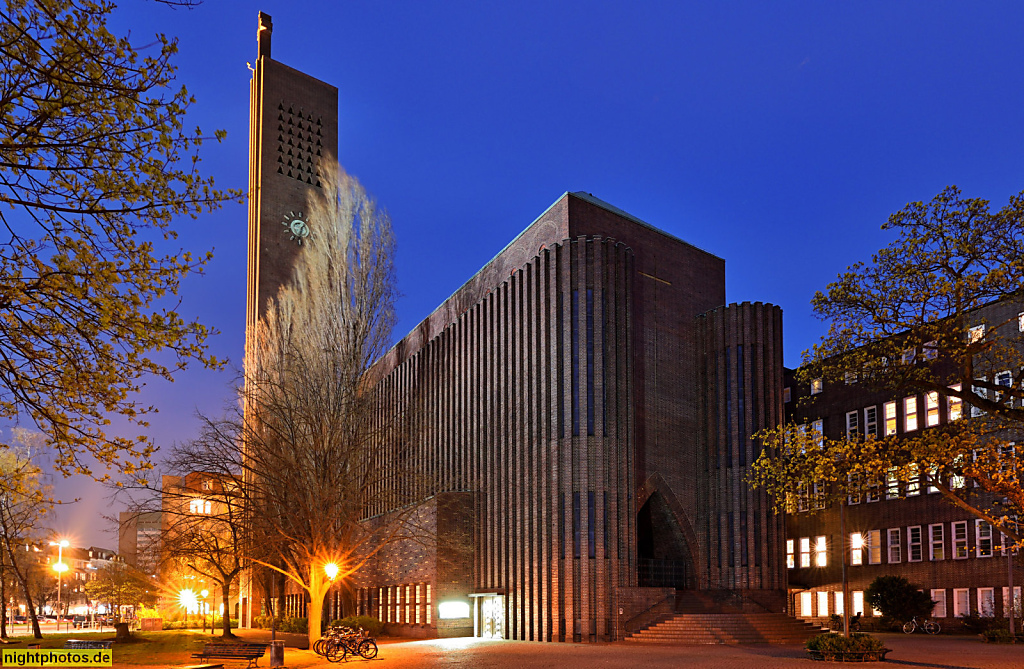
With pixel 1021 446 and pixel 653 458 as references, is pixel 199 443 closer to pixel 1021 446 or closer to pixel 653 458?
pixel 653 458

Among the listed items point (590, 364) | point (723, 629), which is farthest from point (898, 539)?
point (590, 364)

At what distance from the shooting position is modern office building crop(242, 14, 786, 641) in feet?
108

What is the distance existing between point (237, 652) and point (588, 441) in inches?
572

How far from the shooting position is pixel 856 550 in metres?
48.7

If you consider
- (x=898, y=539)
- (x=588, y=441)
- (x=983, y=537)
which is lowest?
(x=898, y=539)

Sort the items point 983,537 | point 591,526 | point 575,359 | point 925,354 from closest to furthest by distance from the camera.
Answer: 1. point 925,354
2. point 591,526
3. point 575,359
4. point 983,537

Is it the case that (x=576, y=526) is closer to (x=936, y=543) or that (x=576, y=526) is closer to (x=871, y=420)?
(x=936, y=543)

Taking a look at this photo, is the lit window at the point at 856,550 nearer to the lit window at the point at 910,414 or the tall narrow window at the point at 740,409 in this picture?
the lit window at the point at 910,414

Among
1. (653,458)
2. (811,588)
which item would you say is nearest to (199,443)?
(653,458)

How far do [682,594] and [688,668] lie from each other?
16000 millimetres

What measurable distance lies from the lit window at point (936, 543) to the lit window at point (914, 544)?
0.57 metres

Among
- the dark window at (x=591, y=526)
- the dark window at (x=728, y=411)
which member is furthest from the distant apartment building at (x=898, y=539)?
the dark window at (x=591, y=526)

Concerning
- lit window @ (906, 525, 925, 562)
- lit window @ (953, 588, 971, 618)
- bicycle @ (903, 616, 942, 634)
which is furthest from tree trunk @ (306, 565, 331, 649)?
lit window @ (906, 525, 925, 562)

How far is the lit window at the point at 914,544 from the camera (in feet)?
147
